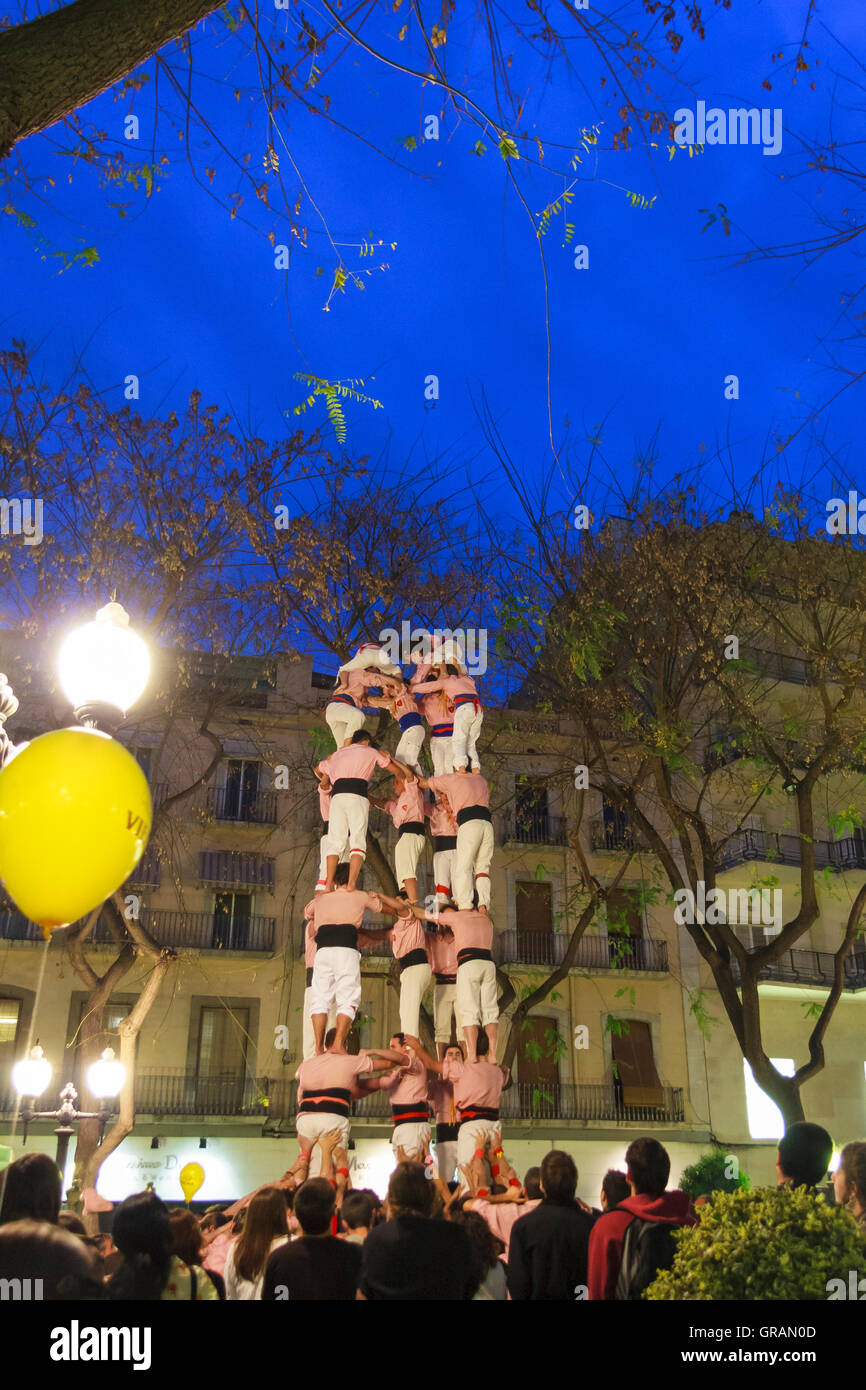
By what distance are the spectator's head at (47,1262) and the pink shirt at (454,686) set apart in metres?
6.91

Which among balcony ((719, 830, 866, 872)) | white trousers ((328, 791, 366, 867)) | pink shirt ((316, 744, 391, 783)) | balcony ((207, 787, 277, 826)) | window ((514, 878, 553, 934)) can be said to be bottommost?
white trousers ((328, 791, 366, 867))

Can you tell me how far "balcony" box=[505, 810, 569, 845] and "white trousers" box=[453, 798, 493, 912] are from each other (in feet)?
48.1

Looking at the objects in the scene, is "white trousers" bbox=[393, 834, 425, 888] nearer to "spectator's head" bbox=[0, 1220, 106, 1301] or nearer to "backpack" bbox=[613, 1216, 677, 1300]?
"backpack" bbox=[613, 1216, 677, 1300]

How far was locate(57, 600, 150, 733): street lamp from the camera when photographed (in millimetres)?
4355

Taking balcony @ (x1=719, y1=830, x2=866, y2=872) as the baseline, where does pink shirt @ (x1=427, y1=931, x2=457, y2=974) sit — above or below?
below

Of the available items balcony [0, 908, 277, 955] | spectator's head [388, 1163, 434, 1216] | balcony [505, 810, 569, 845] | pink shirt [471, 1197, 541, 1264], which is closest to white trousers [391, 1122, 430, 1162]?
pink shirt [471, 1197, 541, 1264]

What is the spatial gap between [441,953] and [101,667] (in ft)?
21.0

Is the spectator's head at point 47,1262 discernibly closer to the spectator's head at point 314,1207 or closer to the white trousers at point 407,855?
the spectator's head at point 314,1207

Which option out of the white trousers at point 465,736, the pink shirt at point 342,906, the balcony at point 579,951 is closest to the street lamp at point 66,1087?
the pink shirt at point 342,906

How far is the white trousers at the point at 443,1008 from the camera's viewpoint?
33.1 ft

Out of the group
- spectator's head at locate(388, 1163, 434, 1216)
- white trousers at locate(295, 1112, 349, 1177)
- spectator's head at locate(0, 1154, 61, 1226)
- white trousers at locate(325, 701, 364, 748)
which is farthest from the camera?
white trousers at locate(325, 701, 364, 748)

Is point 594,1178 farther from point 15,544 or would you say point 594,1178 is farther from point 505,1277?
point 505,1277

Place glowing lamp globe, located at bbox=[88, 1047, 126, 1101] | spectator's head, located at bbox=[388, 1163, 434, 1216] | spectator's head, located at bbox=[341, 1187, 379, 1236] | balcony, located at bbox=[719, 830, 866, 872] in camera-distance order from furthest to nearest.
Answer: balcony, located at bbox=[719, 830, 866, 872]
glowing lamp globe, located at bbox=[88, 1047, 126, 1101]
spectator's head, located at bbox=[341, 1187, 379, 1236]
spectator's head, located at bbox=[388, 1163, 434, 1216]
